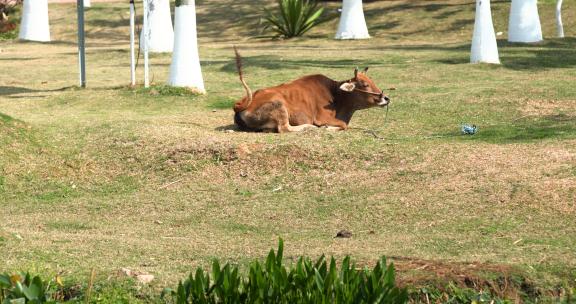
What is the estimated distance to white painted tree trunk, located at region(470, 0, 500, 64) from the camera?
18.9m

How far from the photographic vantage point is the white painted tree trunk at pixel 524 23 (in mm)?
22359

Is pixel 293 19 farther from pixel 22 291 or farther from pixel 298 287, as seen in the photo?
pixel 22 291

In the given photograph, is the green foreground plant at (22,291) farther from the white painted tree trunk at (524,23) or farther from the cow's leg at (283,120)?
the white painted tree trunk at (524,23)

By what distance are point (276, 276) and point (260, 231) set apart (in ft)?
12.8

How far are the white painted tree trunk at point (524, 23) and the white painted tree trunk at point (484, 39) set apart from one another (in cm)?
359

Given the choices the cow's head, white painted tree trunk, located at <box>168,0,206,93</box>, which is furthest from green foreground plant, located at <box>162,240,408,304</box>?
white painted tree trunk, located at <box>168,0,206,93</box>

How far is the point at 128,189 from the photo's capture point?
11383 mm

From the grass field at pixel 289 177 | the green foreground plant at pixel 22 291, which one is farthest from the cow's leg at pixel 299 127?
the green foreground plant at pixel 22 291

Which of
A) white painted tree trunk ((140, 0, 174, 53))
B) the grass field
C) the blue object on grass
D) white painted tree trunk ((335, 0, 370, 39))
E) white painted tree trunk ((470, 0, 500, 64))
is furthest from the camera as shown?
white painted tree trunk ((335, 0, 370, 39))

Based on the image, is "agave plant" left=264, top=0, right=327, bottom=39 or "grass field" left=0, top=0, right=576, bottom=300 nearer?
"grass field" left=0, top=0, right=576, bottom=300

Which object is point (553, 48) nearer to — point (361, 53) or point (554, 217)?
point (361, 53)

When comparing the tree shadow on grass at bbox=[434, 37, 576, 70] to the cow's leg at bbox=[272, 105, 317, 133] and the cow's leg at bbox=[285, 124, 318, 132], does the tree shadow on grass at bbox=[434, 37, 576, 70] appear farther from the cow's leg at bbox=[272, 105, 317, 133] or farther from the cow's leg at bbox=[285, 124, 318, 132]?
the cow's leg at bbox=[272, 105, 317, 133]

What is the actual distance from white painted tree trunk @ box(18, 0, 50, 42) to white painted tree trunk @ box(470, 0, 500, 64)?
13.4 m

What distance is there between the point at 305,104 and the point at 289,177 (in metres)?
1.93
